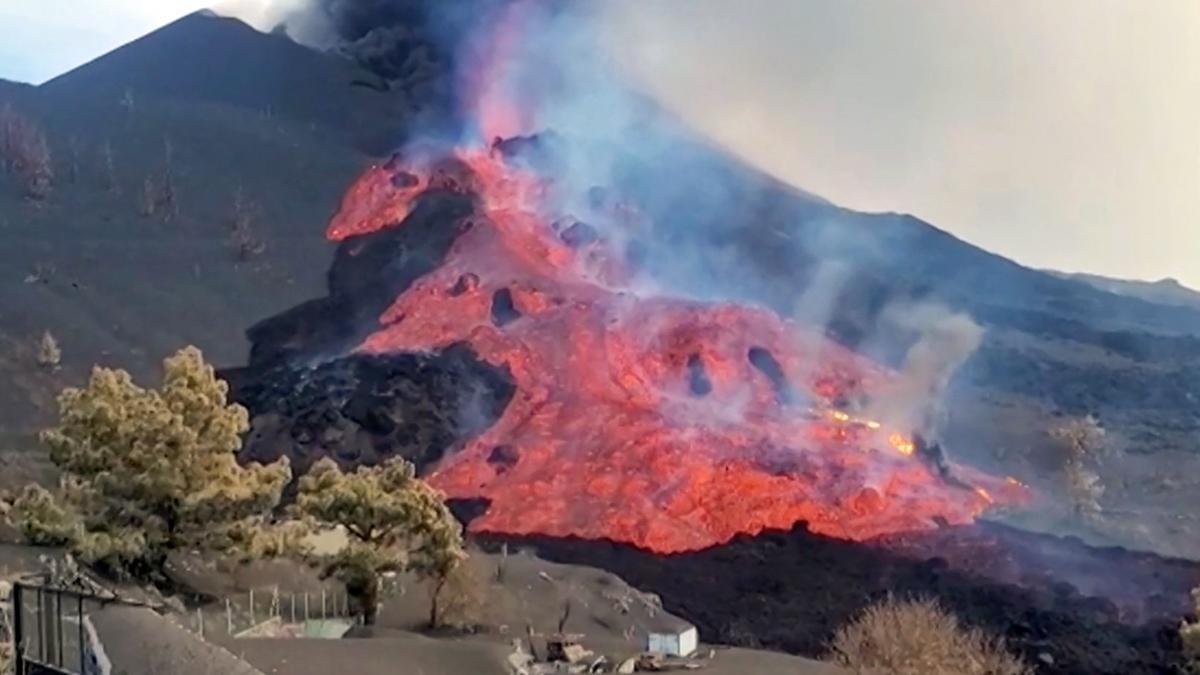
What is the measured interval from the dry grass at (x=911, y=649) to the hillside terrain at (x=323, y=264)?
3193cm

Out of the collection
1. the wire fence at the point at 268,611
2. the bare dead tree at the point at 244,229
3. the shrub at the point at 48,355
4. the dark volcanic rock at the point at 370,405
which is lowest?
the wire fence at the point at 268,611

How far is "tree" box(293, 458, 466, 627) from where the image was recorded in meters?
40.4

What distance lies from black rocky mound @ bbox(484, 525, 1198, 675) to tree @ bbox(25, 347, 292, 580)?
1998 centimetres

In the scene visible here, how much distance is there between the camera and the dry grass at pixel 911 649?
1287 inches

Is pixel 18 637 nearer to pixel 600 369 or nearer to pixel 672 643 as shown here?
pixel 672 643

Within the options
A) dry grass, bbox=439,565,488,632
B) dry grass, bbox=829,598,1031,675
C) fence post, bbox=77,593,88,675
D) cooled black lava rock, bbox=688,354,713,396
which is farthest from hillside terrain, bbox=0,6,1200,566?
fence post, bbox=77,593,88,675

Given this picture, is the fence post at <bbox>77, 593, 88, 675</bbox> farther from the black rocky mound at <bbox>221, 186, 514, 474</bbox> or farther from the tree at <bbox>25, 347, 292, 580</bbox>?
the black rocky mound at <bbox>221, 186, 514, 474</bbox>

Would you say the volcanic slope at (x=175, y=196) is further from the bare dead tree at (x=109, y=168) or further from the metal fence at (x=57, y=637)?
the metal fence at (x=57, y=637)

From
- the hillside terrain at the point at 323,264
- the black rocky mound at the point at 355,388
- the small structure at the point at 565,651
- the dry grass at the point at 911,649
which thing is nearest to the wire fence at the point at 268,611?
the small structure at the point at 565,651

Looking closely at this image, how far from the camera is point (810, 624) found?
51688mm

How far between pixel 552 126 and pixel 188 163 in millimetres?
27754

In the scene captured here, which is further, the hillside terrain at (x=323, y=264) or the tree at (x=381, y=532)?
the hillside terrain at (x=323, y=264)

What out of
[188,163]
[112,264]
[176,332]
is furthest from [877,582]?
[188,163]

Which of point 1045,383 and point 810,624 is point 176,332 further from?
point 1045,383
